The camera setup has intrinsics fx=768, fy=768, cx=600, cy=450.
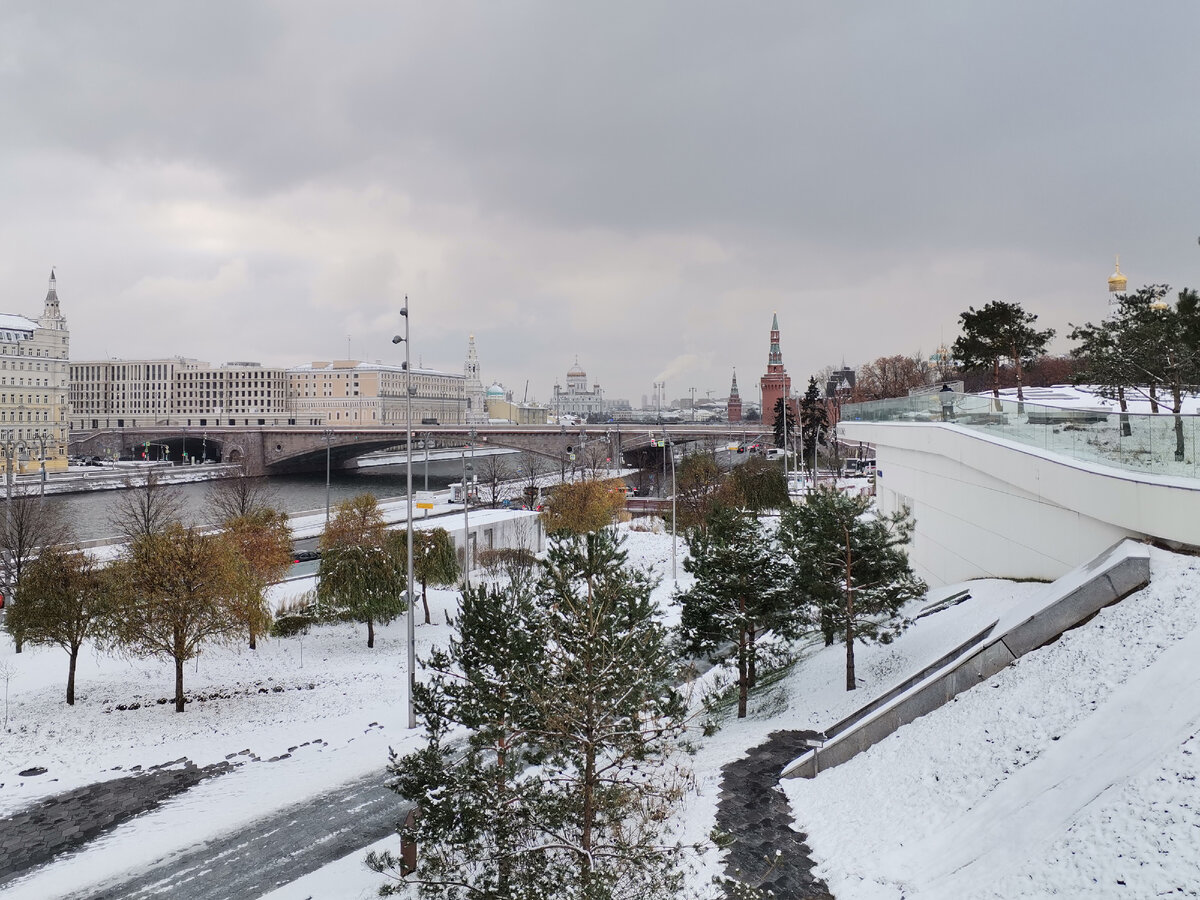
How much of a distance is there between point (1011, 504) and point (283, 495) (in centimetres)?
7521

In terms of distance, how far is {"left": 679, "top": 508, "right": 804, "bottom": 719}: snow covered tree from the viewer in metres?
16.8

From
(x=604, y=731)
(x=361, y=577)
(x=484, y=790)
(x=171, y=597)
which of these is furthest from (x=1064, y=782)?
(x=361, y=577)

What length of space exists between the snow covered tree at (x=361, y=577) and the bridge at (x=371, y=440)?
3665cm

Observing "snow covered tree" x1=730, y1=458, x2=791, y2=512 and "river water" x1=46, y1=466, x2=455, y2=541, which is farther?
"river water" x1=46, y1=466, x2=455, y2=541

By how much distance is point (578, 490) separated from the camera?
4531cm

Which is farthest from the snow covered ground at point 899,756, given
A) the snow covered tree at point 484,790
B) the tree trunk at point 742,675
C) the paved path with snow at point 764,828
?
the snow covered tree at point 484,790

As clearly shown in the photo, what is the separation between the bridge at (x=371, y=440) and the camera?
81438mm

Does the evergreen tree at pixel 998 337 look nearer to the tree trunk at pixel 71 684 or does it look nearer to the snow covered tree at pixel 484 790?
the snow covered tree at pixel 484 790

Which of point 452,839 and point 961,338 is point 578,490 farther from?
point 452,839

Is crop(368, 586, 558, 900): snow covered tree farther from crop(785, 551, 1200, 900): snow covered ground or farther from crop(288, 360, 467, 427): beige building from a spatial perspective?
crop(288, 360, 467, 427): beige building

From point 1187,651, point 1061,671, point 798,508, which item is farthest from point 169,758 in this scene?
point 1187,651

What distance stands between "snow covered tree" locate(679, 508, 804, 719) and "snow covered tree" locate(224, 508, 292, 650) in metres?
13.7

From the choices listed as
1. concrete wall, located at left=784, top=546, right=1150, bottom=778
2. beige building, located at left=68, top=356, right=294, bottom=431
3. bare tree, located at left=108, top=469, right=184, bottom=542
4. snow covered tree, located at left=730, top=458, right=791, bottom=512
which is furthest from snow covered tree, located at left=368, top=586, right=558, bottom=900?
beige building, located at left=68, top=356, right=294, bottom=431

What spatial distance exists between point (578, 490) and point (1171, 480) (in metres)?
35.4
